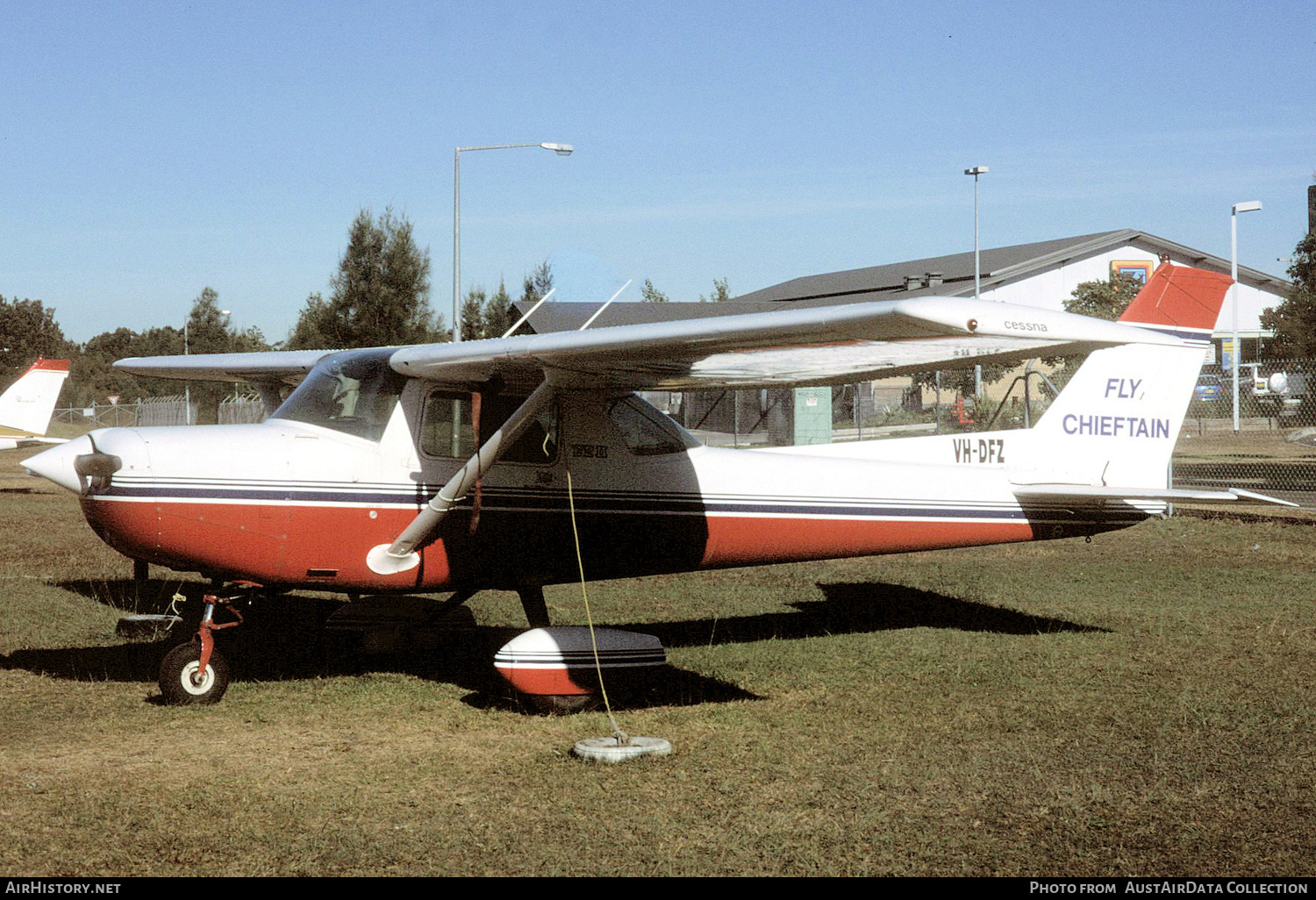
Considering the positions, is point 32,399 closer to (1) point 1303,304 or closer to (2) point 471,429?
(2) point 471,429

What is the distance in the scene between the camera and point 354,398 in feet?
23.5

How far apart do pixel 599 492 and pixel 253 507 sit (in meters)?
2.15

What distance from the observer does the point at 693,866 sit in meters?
4.16

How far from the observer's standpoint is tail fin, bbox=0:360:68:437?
26.8m

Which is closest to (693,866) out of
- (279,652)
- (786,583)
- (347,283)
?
(279,652)

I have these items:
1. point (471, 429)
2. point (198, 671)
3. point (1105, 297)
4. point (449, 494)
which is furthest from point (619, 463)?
point (1105, 297)

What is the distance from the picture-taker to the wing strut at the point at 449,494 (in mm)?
6727

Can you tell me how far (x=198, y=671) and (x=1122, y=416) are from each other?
270 inches

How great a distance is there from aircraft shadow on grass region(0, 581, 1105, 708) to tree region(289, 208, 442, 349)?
2004 centimetres

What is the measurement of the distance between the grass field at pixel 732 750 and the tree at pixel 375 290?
2058 centimetres

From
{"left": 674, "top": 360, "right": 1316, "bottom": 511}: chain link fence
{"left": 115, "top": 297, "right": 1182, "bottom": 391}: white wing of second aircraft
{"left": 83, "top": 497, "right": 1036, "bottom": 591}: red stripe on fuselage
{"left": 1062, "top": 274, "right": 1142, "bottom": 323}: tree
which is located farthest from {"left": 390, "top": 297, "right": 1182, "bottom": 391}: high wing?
{"left": 1062, "top": 274, "right": 1142, "bottom": 323}: tree

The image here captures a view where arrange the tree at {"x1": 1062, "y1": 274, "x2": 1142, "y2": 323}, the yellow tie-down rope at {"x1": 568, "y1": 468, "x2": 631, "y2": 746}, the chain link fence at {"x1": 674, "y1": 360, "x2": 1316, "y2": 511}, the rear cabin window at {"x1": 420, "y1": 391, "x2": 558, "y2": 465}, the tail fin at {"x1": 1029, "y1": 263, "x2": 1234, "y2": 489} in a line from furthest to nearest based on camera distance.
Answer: the tree at {"x1": 1062, "y1": 274, "x2": 1142, "y2": 323}, the chain link fence at {"x1": 674, "y1": 360, "x2": 1316, "y2": 511}, the tail fin at {"x1": 1029, "y1": 263, "x2": 1234, "y2": 489}, the rear cabin window at {"x1": 420, "y1": 391, "x2": 558, "y2": 465}, the yellow tie-down rope at {"x1": 568, "y1": 468, "x2": 631, "y2": 746}

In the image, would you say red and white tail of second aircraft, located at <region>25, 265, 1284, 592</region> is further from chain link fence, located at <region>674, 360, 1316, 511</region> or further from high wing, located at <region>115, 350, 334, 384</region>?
chain link fence, located at <region>674, 360, 1316, 511</region>

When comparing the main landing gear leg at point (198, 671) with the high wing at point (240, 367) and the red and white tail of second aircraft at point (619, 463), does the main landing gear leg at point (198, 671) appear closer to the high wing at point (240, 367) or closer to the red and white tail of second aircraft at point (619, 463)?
the red and white tail of second aircraft at point (619, 463)
